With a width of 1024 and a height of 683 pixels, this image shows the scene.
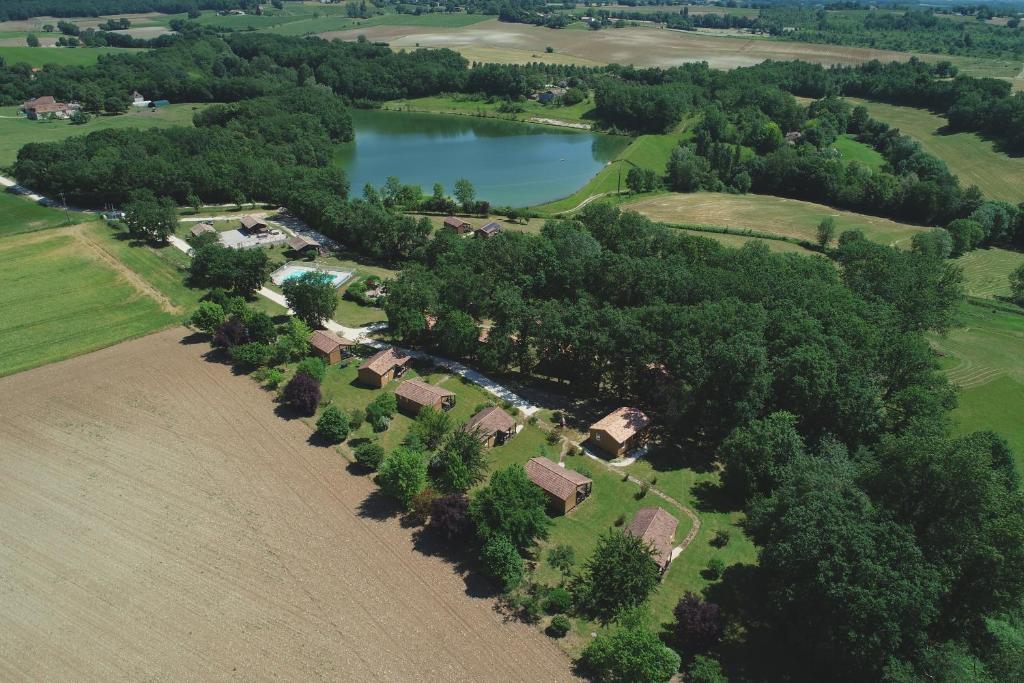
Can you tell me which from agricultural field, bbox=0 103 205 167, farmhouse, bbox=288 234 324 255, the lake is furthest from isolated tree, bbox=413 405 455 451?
agricultural field, bbox=0 103 205 167

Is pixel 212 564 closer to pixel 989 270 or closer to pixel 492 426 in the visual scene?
pixel 492 426

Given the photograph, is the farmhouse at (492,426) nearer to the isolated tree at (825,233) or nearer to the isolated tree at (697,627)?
the isolated tree at (697,627)

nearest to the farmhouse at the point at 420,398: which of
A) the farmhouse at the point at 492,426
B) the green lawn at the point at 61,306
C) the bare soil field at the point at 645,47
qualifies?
the farmhouse at the point at 492,426

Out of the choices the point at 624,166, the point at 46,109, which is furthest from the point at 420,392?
the point at 46,109

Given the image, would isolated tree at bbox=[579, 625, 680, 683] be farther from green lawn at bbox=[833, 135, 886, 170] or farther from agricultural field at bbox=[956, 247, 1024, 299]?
green lawn at bbox=[833, 135, 886, 170]

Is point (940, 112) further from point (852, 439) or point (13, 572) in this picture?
point (13, 572)
